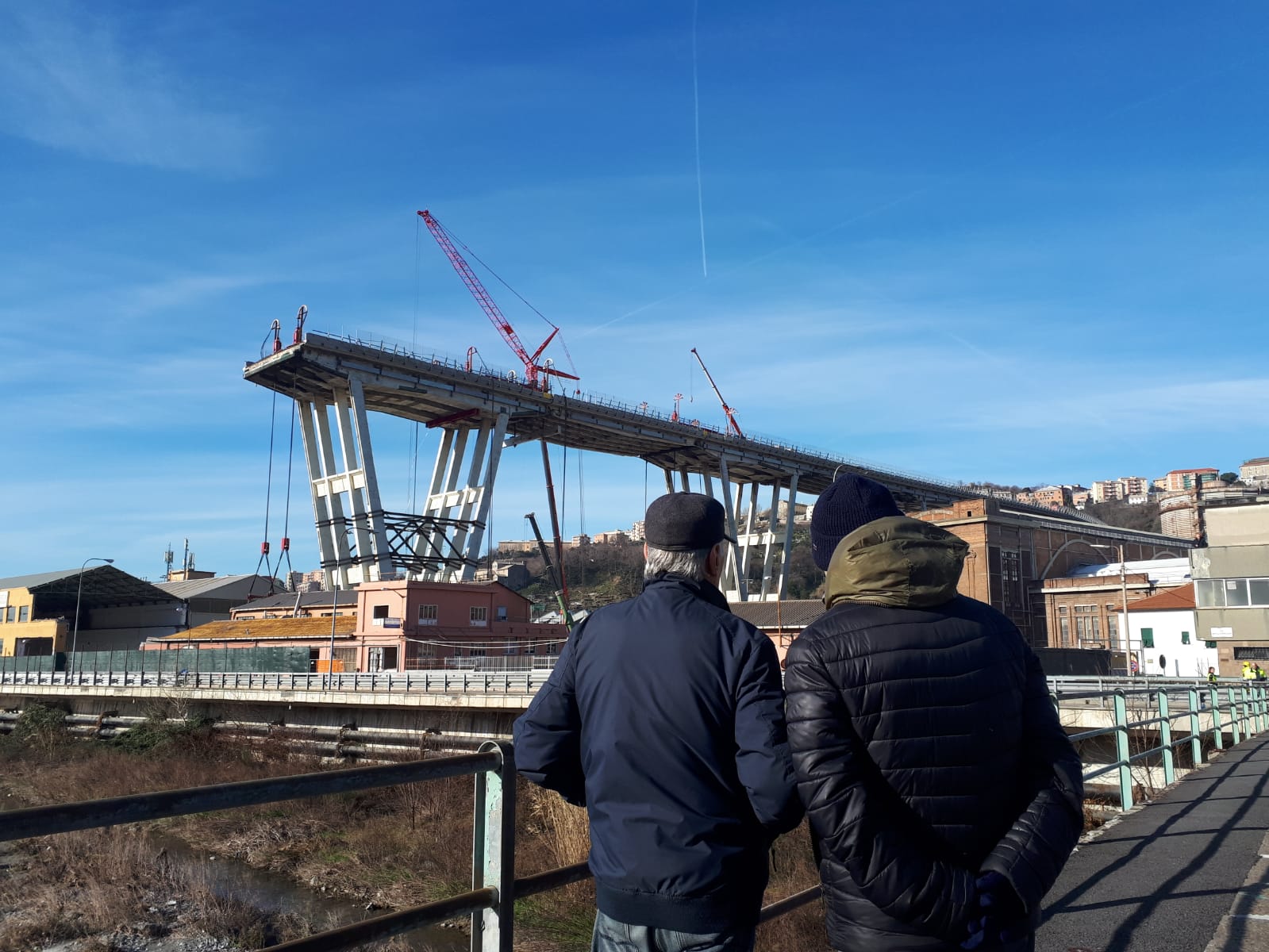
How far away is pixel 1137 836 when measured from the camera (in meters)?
7.78

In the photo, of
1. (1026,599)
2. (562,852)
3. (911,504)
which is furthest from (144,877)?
(911,504)

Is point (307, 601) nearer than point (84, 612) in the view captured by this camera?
Yes

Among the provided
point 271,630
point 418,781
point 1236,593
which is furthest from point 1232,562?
point 271,630

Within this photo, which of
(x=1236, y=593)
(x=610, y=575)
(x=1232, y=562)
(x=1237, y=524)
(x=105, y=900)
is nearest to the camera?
(x=105, y=900)

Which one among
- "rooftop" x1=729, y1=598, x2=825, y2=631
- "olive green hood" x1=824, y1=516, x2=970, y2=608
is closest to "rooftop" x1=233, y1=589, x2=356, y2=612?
"rooftop" x1=729, y1=598, x2=825, y2=631

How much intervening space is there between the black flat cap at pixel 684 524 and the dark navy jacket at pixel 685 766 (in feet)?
0.60

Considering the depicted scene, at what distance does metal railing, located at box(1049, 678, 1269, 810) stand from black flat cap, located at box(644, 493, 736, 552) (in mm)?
2406

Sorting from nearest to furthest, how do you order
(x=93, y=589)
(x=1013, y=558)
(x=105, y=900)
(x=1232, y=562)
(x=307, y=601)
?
1. (x=105, y=900)
2. (x=1232, y=562)
3. (x=307, y=601)
4. (x=93, y=589)
5. (x=1013, y=558)

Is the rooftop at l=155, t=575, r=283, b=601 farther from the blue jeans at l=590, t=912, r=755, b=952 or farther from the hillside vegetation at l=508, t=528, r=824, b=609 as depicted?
the blue jeans at l=590, t=912, r=755, b=952

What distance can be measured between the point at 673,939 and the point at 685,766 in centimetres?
46

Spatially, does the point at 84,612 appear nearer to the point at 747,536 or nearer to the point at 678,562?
the point at 747,536

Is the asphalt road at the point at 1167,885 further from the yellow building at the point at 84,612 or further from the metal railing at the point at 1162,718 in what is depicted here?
the yellow building at the point at 84,612

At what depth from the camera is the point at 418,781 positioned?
3.13 metres

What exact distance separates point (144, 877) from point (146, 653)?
40.0 metres
